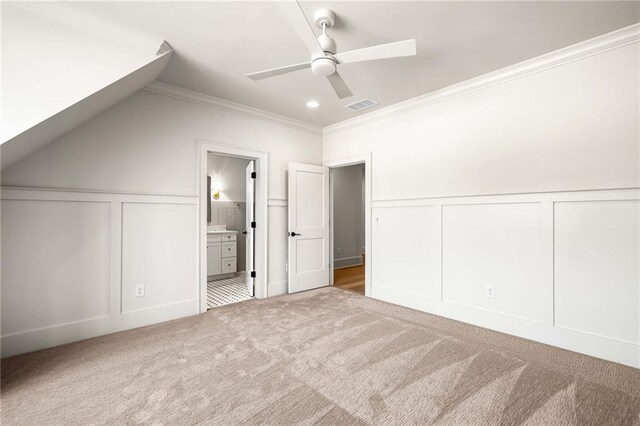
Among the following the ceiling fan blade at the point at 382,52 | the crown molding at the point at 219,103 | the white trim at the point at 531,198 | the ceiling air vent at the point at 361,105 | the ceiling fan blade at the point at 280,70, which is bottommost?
the white trim at the point at 531,198

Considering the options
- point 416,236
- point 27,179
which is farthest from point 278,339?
point 27,179

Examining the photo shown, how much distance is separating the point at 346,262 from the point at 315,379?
469 cm

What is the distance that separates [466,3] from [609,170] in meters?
1.78

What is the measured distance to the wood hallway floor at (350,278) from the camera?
15.6 feet

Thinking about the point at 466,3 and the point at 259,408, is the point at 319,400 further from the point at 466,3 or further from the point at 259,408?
the point at 466,3

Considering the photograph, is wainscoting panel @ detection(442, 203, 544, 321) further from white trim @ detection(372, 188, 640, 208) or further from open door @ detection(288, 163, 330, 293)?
open door @ detection(288, 163, 330, 293)

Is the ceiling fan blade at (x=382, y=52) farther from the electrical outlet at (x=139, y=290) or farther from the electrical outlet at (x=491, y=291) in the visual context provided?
the electrical outlet at (x=139, y=290)

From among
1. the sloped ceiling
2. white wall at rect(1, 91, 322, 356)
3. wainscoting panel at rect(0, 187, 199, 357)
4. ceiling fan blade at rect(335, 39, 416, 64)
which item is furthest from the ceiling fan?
wainscoting panel at rect(0, 187, 199, 357)

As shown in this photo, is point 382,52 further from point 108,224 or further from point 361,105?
point 108,224

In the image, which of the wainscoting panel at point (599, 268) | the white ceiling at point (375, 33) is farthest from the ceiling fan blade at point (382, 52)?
the wainscoting panel at point (599, 268)

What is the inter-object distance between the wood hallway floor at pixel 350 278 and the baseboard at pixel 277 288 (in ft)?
3.00

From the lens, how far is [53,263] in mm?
2637

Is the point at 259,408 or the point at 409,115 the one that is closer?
the point at 259,408

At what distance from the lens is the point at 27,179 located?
2541mm
